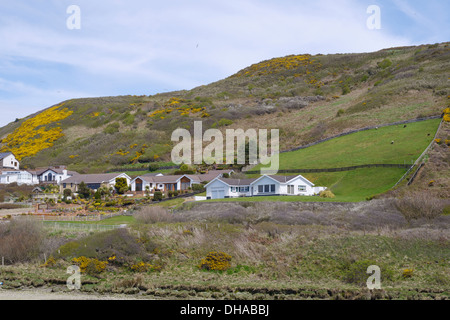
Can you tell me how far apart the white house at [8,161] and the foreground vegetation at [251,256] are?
193 ft

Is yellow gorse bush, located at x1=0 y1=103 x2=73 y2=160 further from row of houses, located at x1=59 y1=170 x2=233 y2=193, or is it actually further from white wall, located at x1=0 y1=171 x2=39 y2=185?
row of houses, located at x1=59 y1=170 x2=233 y2=193

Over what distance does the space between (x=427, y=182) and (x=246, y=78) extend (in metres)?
123

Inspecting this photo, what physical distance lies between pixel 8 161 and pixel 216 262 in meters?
76.8

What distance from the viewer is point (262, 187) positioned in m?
60.1

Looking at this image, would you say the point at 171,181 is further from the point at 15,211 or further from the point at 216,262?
the point at 216,262

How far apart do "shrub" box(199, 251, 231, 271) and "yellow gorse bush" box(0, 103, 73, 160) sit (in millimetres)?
89519

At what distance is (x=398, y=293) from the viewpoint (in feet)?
90.7

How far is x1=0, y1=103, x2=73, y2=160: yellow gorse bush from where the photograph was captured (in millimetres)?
118831

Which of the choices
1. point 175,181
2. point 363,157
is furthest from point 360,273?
point 175,181

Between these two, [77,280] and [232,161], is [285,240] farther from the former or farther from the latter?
[232,161]

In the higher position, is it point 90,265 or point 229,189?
point 229,189

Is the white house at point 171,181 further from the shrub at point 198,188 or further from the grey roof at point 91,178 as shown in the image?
the grey roof at point 91,178
